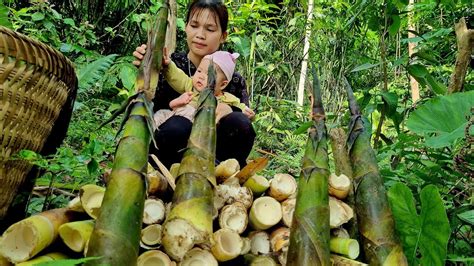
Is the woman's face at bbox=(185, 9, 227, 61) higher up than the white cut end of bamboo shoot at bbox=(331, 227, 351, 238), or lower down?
higher up

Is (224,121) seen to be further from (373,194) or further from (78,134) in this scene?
(78,134)

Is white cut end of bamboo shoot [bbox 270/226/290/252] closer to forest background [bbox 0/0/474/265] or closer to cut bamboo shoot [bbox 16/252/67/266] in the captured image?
forest background [bbox 0/0/474/265]

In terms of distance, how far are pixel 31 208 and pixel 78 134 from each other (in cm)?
70

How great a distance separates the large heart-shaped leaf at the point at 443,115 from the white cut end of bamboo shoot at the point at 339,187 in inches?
9.4

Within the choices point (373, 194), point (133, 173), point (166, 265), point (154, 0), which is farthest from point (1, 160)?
point (154, 0)

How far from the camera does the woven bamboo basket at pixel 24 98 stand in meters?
1.10

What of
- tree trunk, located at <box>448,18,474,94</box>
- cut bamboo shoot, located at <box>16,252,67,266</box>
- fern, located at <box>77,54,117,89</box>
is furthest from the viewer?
fern, located at <box>77,54,117,89</box>

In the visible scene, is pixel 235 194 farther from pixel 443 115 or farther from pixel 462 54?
pixel 462 54

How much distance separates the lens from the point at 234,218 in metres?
1.20

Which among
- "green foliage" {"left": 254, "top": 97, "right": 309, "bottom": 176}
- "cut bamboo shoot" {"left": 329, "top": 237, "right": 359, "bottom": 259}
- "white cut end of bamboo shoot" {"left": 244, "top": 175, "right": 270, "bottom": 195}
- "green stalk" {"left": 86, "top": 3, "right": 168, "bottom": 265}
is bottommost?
"green foliage" {"left": 254, "top": 97, "right": 309, "bottom": 176}

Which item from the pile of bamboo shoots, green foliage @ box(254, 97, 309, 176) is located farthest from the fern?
green foliage @ box(254, 97, 309, 176)

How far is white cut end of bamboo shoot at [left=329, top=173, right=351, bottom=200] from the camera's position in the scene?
1289mm

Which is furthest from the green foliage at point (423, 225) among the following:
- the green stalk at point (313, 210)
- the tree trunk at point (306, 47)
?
the tree trunk at point (306, 47)

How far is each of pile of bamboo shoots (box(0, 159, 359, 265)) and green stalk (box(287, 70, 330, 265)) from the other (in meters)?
0.12
